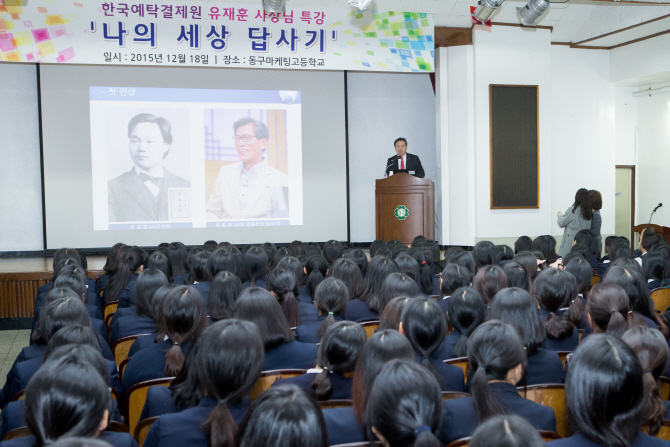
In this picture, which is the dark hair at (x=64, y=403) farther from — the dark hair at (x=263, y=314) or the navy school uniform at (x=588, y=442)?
the navy school uniform at (x=588, y=442)

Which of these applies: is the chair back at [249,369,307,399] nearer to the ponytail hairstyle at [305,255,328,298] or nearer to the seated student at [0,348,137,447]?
the seated student at [0,348,137,447]

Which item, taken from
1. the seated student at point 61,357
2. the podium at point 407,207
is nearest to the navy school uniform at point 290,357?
the seated student at point 61,357

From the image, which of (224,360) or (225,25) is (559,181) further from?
(224,360)

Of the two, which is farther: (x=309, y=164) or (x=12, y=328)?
(x=309, y=164)

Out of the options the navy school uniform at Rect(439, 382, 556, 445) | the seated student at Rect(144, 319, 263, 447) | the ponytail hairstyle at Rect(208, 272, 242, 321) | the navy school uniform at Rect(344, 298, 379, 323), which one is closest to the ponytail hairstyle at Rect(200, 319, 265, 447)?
the seated student at Rect(144, 319, 263, 447)

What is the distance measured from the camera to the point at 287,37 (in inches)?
243

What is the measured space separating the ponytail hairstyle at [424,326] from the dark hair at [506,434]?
0.94m

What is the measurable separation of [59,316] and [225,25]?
4557 millimetres

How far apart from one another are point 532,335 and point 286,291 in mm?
1395

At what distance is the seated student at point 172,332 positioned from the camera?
2.18 meters

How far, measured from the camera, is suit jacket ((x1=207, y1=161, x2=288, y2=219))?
7469mm

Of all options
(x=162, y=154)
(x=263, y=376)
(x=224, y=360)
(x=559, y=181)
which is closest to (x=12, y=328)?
(x=162, y=154)

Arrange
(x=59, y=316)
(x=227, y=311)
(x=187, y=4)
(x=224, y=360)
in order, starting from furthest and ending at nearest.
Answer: (x=187, y=4), (x=227, y=311), (x=59, y=316), (x=224, y=360)

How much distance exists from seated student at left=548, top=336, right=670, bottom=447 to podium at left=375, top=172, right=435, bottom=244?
5.75 meters
